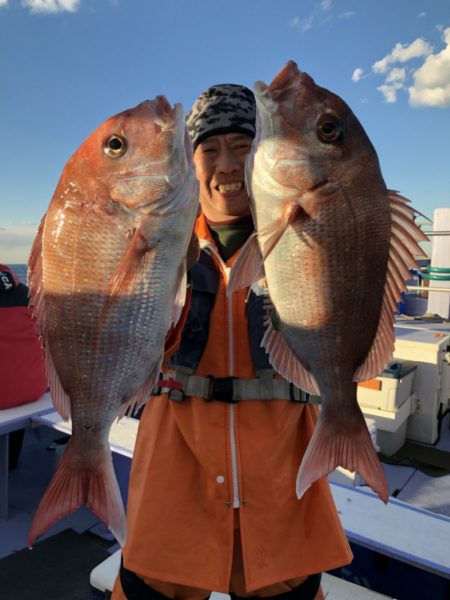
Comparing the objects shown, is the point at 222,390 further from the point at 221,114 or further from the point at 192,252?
the point at 221,114

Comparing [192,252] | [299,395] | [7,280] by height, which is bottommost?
[299,395]

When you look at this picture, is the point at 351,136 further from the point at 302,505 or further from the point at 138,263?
the point at 302,505

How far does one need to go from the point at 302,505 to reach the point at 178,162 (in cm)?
136

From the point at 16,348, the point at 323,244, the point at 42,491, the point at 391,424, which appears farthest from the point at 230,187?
the point at 42,491

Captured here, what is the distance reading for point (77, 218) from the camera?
4.73 ft

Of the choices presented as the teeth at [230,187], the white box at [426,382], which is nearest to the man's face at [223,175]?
the teeth at [230,187]

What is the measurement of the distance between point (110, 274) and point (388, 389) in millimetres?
4096

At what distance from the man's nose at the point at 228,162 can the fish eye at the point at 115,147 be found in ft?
1.61

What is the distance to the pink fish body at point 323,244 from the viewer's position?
146 centimetres

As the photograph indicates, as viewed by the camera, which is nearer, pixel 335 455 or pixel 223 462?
pixel 335 455

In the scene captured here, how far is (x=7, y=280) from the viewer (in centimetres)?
423

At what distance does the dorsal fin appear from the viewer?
1.57 m

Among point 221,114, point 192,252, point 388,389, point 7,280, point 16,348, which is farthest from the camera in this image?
point 388,389

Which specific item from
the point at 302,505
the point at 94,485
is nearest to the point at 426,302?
the point at 302,505
